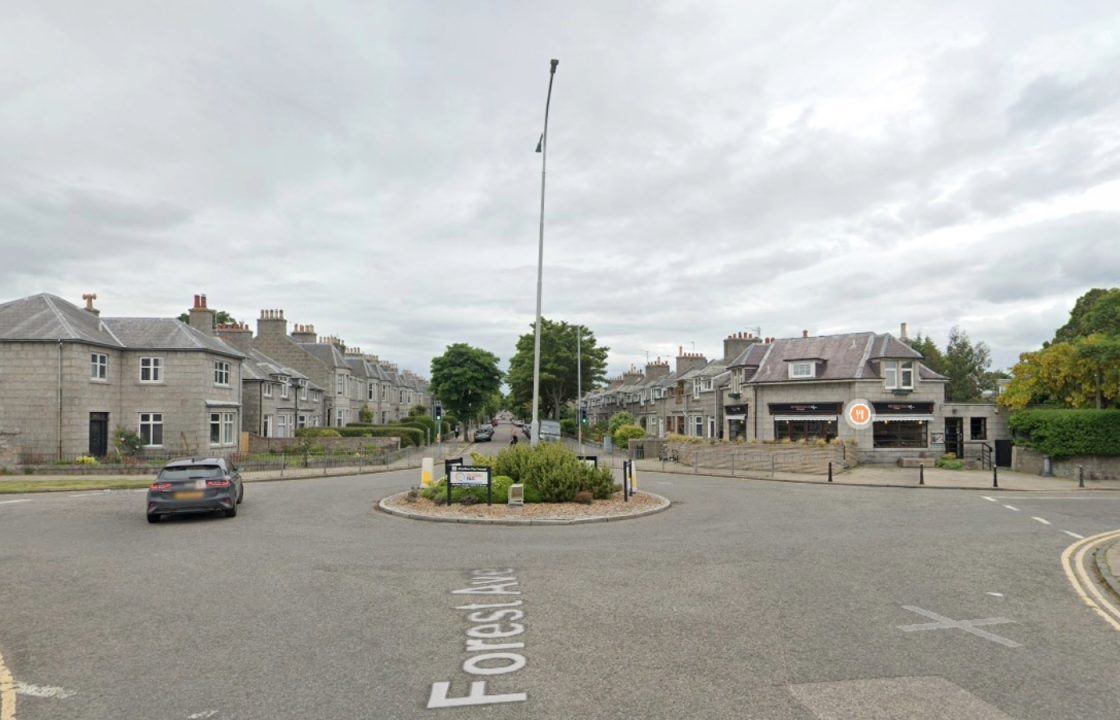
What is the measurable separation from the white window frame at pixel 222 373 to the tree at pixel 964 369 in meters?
55.4

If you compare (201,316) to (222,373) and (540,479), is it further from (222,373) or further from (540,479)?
(540,479)

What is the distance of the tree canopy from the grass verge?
3932 centimetres

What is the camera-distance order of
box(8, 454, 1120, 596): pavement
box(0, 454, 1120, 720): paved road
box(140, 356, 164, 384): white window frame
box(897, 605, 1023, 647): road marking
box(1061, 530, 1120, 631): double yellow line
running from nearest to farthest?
box(0, 454, 1120, 720): paved road
box(897, 605, 1023, 647): road marking
box(1061, 530, 1120, 631): double yellow line
box(8, 454, 1120, 596): pavement
box(140, 356, 164, 384): white window frame

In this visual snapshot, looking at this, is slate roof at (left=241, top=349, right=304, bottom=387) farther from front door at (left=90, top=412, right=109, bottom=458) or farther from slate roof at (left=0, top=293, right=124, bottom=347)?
front door at (left=90, top=412, right=109, bottom=458)

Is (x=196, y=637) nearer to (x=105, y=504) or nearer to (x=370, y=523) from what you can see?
(x=370, y=523)

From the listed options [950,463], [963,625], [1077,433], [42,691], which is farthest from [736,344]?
[42,691]

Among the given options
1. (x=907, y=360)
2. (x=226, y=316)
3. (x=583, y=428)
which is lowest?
(x=583, y=428)

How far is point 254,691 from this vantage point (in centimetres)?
588

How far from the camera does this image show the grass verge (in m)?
23.2

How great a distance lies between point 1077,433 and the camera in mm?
31609

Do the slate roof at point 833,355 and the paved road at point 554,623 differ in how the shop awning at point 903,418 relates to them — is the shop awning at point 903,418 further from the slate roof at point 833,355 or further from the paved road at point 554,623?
the paved road at point 554,623

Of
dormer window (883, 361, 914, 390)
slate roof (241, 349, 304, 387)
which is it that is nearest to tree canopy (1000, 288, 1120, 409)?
dormer window (883, 361, 914, 390)

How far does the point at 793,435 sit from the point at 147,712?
39870 millimetres

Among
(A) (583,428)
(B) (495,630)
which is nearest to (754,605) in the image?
(B) (495,630)
